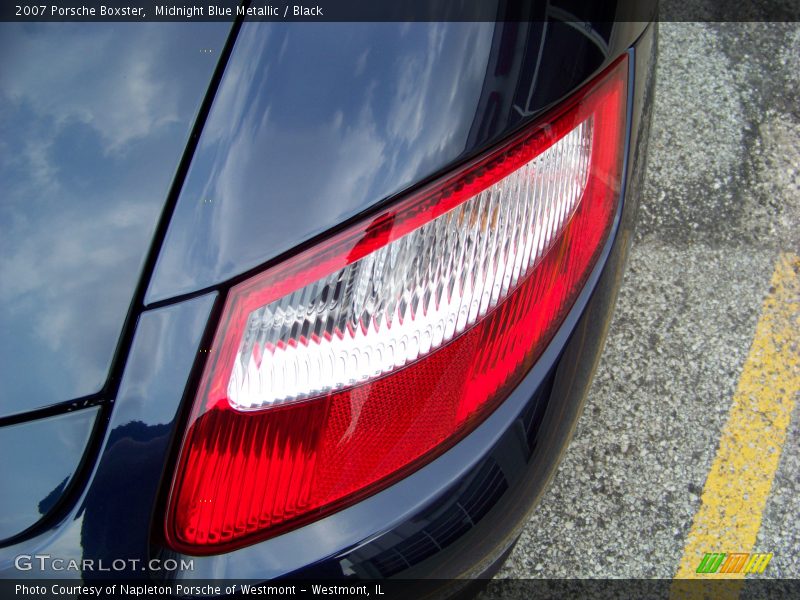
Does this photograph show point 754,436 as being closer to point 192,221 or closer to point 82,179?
point 192,221

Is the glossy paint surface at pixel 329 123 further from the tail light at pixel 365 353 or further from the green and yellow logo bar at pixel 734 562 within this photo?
the green and yellow logo bar at pixel 734 562

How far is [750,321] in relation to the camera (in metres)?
2.31

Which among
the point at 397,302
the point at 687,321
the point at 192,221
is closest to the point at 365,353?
the point at 397,302

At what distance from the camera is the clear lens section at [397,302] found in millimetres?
906

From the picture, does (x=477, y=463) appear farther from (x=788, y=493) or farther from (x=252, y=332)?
(x=788, y=493)

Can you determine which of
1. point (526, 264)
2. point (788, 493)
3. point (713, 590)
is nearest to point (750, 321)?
point (788, 493)

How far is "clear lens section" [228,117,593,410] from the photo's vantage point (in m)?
0.91

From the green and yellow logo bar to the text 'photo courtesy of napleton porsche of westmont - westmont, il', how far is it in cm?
110

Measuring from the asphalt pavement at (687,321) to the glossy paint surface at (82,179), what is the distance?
4.70ft

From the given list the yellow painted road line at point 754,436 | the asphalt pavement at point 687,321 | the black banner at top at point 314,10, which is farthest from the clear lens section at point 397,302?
the yellow painted road line at point 754,436

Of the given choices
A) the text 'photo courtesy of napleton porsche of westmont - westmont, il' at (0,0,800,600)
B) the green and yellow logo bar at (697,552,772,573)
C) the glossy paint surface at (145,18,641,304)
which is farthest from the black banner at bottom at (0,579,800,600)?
the green and yellow logo bar at (697,552,772,573)

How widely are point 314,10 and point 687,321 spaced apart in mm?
1796

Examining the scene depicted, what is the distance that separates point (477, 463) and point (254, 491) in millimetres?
334

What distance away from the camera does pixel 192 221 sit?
91cm
